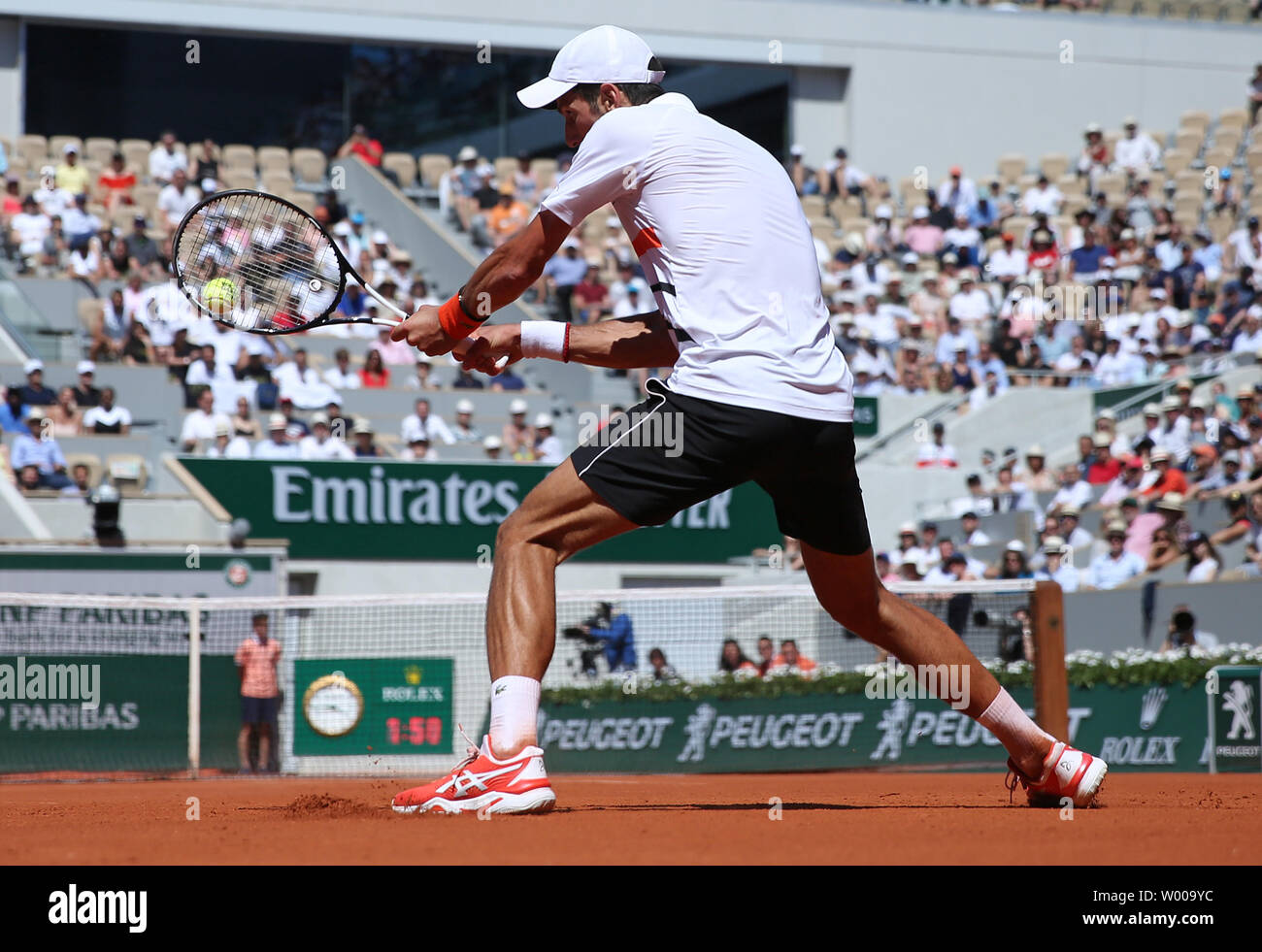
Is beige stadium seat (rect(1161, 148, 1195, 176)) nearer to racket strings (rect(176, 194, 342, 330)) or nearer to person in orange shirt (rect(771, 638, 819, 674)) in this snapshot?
person in orange shirt (rect(771, 638, 819, 674))

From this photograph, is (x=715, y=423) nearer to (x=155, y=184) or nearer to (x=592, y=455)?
(x=592, y=455)

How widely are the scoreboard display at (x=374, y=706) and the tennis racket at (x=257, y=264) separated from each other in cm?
759

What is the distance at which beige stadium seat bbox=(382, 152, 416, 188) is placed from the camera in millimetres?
24141

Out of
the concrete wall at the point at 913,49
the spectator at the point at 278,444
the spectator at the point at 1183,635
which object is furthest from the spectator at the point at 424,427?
the concrete wall at the point at 913,49

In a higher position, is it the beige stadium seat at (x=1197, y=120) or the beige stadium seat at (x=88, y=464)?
the beige stadium seat at (x=1197, y=120)

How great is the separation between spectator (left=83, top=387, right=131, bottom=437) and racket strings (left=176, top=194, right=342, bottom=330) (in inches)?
431

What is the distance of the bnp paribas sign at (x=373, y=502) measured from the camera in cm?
1591

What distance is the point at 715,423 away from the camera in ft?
14.5

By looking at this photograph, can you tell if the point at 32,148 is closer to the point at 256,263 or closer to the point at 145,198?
the point at 145,198

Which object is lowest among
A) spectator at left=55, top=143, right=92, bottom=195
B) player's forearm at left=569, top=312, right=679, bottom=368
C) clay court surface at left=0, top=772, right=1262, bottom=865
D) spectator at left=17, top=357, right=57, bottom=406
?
clay court surface at left=0, top=772, right=1262, bottom=865

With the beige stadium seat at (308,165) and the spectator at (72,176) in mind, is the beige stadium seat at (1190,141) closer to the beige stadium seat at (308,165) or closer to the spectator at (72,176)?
the beige stadium seat at (308,165)

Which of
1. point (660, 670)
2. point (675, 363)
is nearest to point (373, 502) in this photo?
point (660, 670)

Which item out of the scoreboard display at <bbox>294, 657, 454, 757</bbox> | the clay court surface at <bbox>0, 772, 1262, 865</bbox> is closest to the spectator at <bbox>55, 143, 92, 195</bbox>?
the scoreboard display at <bbox>294, 657, 454, 757</bbox>
